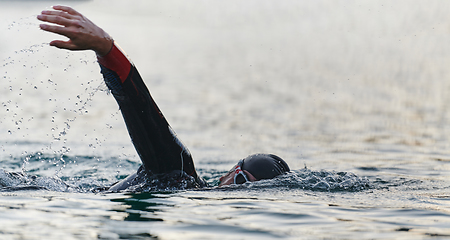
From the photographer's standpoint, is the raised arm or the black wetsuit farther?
the black wetsuit

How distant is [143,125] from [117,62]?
1.93 feet

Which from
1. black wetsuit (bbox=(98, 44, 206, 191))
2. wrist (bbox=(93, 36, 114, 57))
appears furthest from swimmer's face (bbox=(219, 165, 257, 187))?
wrist (bbox=(93, 36, 114, 57))

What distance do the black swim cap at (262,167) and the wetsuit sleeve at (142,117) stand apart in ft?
2.56

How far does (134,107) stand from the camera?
443 cm

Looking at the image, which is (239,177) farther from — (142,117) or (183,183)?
(142,117)

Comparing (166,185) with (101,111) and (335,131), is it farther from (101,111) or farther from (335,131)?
(101,111)

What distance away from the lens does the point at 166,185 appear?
4.86m

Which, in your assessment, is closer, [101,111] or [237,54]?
[101,111]

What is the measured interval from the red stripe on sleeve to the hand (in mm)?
147

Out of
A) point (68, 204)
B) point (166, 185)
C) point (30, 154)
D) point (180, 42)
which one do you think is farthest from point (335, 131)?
point (180, 42)

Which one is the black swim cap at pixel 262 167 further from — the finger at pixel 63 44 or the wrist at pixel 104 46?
the finger at pixel 63 44

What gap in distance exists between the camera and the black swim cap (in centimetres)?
536

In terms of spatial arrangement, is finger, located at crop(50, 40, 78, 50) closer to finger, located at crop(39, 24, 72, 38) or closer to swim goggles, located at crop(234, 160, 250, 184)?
finger, located at crop(39, 24, 72, 38)

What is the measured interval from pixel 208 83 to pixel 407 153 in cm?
1108
